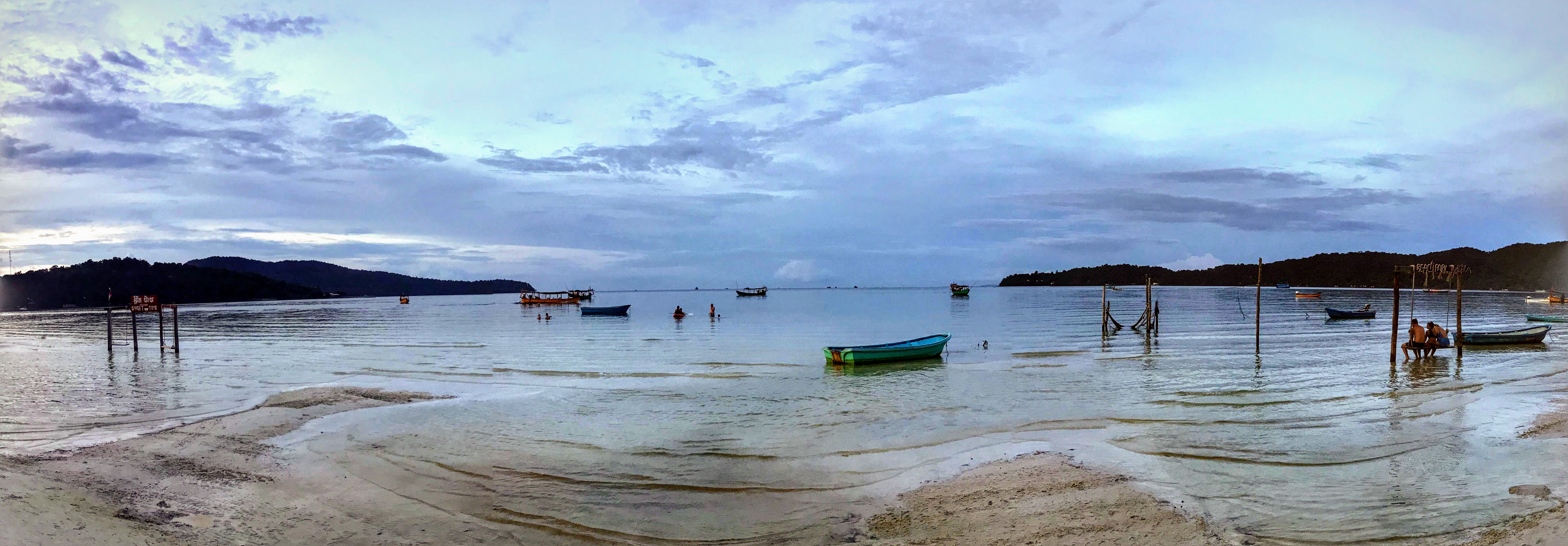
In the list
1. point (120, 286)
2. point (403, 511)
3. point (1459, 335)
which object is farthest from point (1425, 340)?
point (120, 286)

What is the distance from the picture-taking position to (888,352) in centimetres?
2889

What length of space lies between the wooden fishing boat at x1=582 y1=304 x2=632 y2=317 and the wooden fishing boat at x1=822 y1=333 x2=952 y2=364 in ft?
165

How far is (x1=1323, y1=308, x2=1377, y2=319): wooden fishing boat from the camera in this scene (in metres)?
54.0

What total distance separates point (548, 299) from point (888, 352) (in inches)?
3808

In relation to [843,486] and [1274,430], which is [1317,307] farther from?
[843,486]

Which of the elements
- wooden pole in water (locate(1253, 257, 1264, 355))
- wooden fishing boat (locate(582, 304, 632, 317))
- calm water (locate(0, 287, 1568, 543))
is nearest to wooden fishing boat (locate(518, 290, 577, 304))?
wooden fishing boat (locate(582, 304, 632, 317))

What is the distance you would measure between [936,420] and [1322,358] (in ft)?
71.4

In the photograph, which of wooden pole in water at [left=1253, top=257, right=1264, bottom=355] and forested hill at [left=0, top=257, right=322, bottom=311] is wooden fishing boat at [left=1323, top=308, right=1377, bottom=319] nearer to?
wooden pole in water at [left=1253, top=257, right=1264, bottom=355]

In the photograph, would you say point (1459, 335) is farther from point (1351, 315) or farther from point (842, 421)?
point (1351, 315)

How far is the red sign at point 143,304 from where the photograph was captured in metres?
35.0

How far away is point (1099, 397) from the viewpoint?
759 inches

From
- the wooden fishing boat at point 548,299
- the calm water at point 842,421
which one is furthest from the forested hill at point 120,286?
the calm water at point 842,421

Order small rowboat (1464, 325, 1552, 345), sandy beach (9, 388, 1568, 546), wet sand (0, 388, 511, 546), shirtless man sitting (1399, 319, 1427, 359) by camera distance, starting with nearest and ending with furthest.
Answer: sandy beach (9, 388, 1568, 546) → wet sand (0, 388, 511, 546) → shirtless man sitting (1399, 319, 1427, 359) → small rowboat (1464, 325, 1552, 345)

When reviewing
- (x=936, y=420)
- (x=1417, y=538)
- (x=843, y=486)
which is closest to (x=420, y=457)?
Result: (x=843, y=486)
